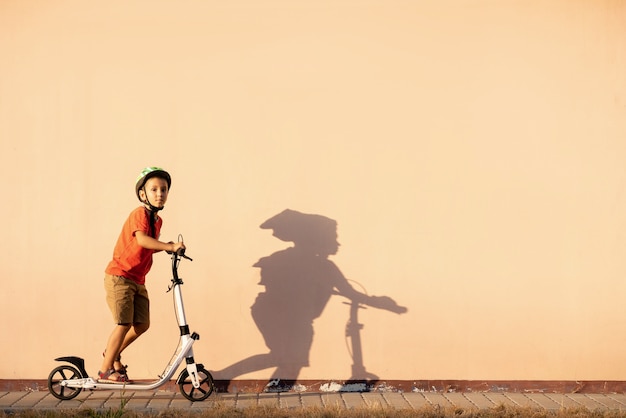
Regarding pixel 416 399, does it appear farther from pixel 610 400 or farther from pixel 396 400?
pixel 610 400

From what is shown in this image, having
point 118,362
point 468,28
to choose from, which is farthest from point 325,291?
point 468,28

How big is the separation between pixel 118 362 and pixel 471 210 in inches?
116

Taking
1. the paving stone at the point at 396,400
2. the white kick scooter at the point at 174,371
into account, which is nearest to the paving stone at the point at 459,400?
the paving stone at the point at 396,400

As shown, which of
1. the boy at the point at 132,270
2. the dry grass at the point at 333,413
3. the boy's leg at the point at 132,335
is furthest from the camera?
the boy's leg at the point at 132,335

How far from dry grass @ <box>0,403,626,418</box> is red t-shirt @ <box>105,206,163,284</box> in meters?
1.04

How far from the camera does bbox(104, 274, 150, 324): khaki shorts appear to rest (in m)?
7.39

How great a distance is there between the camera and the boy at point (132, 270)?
7406mm

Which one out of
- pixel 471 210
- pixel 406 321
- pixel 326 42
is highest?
pixel 326 42

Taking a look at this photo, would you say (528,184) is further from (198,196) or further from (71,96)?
(71,96)

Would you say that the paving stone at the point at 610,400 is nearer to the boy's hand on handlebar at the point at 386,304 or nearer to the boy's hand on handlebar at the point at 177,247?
the boy's hand on handlebar at the point at 386,304

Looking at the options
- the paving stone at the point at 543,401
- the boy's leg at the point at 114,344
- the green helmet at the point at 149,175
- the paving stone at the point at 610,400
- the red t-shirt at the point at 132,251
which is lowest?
the paving stone at the point at 610,400

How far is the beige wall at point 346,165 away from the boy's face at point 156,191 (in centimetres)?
48

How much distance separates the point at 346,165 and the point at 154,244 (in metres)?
1.68

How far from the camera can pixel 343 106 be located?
26.2 ft
